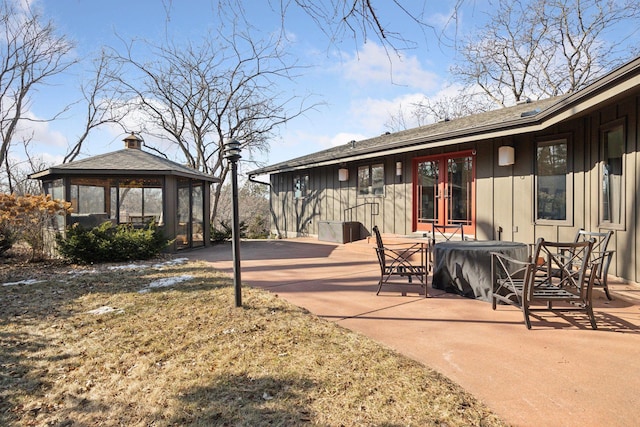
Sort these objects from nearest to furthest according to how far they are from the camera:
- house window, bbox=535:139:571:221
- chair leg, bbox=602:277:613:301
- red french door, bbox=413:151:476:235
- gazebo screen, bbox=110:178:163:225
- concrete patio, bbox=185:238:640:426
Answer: concrete patio, bbox=185:238:640:426
chair leg, bbox=602:277:613:301
house window, bbox=535:139:571:221
red french door, bbox=413:151:476:235
gazebo screen, bbox=110:178:163:225

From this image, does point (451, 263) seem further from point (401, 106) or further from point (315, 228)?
point (401, 106)

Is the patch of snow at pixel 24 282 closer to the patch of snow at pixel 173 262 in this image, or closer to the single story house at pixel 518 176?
the patch of snow at pixel 173 262

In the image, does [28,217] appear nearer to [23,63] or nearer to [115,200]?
[115,200]

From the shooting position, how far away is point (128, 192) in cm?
1004

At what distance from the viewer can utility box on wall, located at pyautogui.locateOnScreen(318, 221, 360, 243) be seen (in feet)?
32.8

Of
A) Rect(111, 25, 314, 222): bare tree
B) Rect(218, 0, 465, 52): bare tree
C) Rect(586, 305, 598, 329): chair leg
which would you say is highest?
Rect(111, 25, 314, 222): bare tree

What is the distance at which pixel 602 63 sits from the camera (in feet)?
46.5

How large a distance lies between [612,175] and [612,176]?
0.01 m

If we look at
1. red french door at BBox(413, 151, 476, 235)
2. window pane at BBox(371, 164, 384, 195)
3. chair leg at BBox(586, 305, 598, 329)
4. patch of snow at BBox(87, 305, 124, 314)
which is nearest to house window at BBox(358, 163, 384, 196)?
window pane at BBox(371, 164, 384, 195)

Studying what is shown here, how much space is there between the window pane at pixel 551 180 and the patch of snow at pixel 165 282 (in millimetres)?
6380

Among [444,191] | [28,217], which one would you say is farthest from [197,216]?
[444,191]

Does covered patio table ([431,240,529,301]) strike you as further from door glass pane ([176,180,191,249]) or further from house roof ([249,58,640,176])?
door glass pane ([176,180,191,249])

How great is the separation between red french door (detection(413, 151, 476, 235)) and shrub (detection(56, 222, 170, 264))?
6.28m

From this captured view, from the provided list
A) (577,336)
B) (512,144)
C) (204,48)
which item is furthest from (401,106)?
(577,336)
